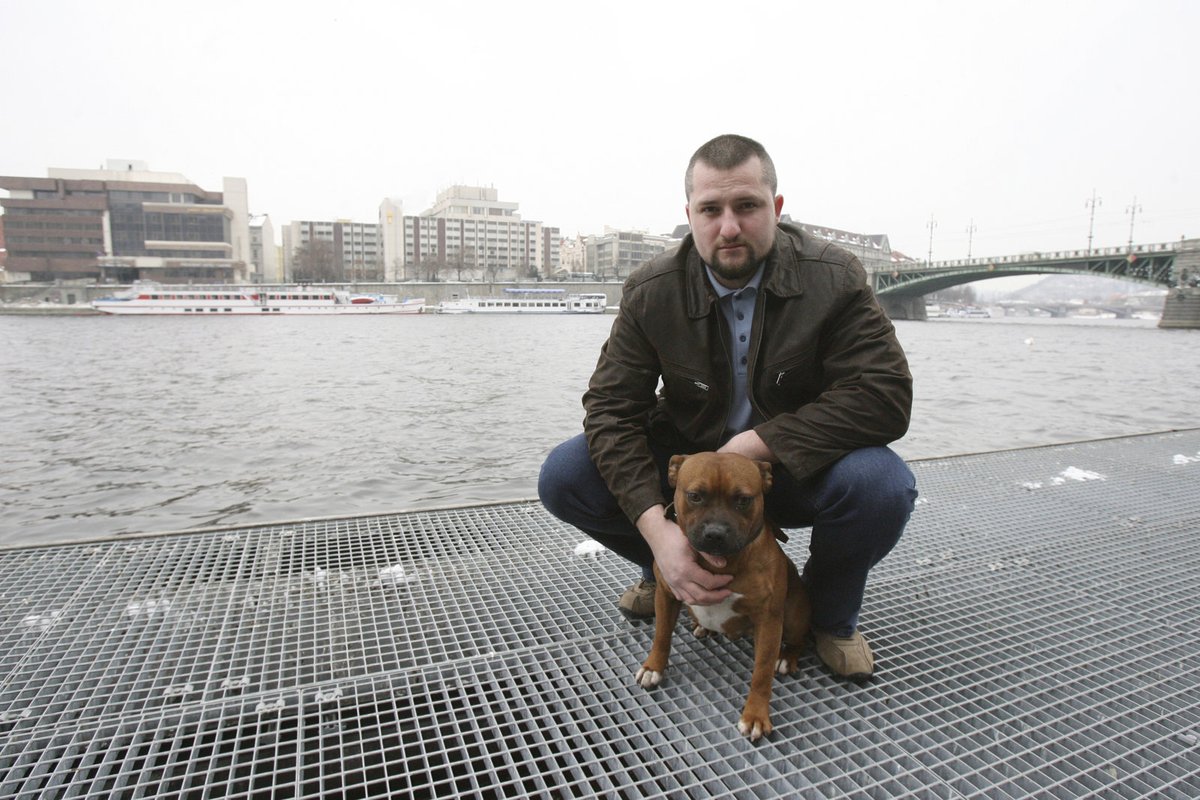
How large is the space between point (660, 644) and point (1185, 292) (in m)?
56.0

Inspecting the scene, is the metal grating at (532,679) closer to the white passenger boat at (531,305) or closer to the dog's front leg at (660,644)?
the dog's front leg at (660,644)

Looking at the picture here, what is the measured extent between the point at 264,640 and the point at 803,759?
1601 mm

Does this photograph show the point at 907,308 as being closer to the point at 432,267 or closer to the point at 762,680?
the point at 432,267

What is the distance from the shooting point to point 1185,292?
1720 inches

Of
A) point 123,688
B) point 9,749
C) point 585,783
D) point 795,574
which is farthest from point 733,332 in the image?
point 9,749

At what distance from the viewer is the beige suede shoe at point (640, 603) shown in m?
2.32

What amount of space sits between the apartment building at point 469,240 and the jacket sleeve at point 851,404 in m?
105

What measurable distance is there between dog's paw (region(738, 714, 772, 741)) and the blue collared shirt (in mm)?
833

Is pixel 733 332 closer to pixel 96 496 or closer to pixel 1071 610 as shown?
pixel 1071 610

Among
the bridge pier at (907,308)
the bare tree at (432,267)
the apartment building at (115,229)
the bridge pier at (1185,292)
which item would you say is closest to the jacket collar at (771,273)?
the bridge pier at (1185,292)

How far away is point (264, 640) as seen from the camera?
2150mm

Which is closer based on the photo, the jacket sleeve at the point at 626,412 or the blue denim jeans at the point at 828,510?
the blue denim jeans at the point at 828,510

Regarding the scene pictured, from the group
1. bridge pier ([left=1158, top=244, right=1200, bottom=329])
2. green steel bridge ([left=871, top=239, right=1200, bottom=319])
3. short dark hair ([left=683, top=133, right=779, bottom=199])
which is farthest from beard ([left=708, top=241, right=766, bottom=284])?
bridge pier ([left=1158, top=244, right=1200, bottom=329])

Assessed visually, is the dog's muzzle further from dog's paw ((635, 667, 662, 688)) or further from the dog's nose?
dog's paw ((635, 667, 662, 688))
